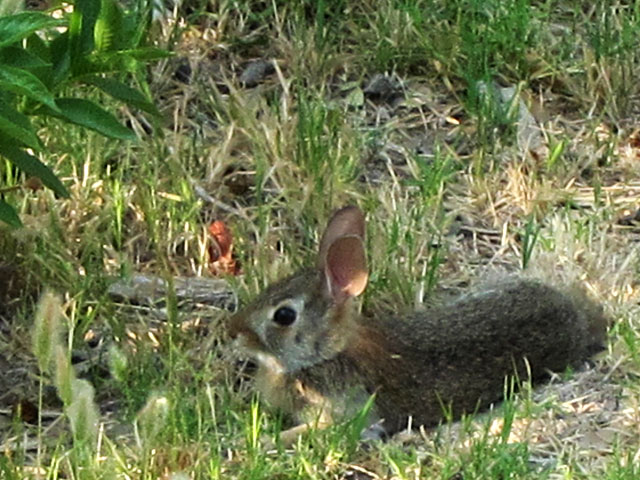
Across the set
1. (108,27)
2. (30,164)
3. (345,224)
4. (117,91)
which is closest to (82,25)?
(108,27)

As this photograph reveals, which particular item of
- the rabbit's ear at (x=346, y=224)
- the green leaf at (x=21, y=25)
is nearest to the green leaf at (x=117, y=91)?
the green leaf at (x=21, y=25)

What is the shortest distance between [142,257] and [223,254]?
311mm

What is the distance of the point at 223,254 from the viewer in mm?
6105

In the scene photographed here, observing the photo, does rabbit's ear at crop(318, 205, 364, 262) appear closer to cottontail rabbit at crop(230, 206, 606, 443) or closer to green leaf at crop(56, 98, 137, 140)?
cottontail rabbit at crop(230, 206, 606, 443)

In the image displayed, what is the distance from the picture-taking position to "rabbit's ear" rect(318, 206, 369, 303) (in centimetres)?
523

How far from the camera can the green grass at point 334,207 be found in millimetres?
4699

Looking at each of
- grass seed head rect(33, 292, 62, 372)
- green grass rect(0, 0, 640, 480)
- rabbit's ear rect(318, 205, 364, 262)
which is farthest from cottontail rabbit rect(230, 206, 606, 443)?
grass seed head rect(33, 292, 62, 372)

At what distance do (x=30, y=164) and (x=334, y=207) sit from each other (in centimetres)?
158

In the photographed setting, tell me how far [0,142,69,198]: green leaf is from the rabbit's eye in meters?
0.80

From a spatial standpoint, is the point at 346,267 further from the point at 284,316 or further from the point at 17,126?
the point at 17,126

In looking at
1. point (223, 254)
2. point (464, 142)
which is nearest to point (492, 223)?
point (464, 142)

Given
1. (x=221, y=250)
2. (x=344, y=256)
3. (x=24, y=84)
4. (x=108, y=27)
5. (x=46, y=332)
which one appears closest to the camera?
(x=46, y=332)

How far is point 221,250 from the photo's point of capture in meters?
6.13

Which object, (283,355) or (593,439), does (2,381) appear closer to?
(283,355)
